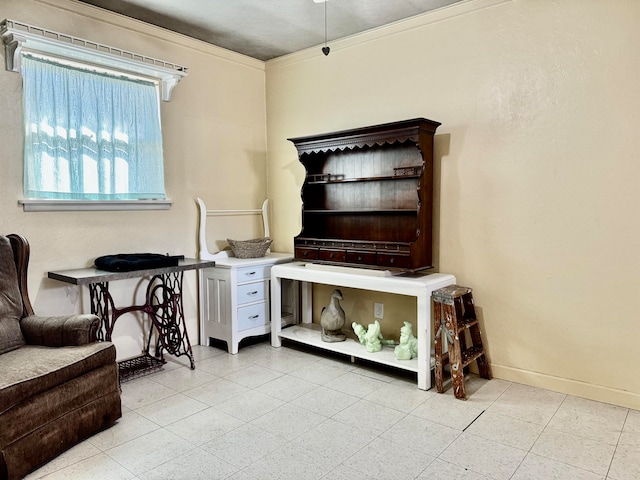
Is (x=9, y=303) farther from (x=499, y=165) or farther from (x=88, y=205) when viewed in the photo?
(x=499, y=165)

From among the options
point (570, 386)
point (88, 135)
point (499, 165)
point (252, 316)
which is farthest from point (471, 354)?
point (88, 135)

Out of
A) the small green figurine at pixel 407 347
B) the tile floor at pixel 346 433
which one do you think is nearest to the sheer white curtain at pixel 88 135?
the tile floor at pixel 346 433

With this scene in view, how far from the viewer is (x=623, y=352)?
270 centimetres

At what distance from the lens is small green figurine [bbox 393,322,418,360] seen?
3164mm

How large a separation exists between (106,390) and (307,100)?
115 inches

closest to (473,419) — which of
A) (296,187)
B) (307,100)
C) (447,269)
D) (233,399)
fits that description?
(447,269)

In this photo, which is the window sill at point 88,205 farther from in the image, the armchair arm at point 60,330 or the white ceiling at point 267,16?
the white ceiling at point 267,16

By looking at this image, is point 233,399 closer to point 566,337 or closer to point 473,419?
point 473,419

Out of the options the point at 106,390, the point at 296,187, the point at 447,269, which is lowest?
the point at 106,390

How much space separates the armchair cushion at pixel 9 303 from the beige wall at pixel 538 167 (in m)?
2.58

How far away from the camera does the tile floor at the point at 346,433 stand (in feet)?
6.81

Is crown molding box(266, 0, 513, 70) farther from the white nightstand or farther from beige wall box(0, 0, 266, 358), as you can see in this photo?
the white nightstand

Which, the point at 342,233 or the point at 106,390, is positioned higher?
the point at 342,233

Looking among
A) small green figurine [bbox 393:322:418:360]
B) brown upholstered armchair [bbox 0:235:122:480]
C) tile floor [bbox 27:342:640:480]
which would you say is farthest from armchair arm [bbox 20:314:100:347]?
small green figurine [bbox 393:322:418:360]
